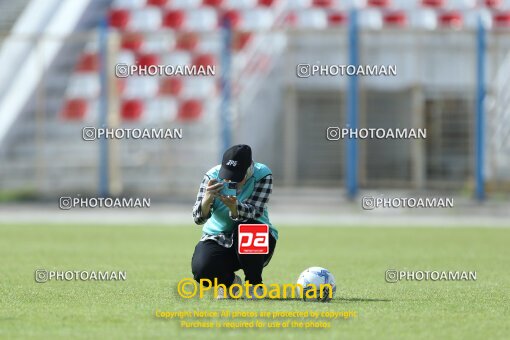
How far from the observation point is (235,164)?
8.16m

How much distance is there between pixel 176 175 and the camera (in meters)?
22.4

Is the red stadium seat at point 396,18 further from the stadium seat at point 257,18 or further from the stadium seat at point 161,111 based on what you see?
the stadium seat at point 161,111

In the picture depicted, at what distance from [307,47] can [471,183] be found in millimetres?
4024

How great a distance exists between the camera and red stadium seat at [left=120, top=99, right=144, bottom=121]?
22484mm

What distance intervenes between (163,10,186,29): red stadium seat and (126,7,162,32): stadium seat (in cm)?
15

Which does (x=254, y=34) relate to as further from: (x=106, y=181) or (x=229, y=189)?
(x=229, y=189)

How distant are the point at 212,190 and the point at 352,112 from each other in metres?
13.7

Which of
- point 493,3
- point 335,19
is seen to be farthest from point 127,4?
point 493,3

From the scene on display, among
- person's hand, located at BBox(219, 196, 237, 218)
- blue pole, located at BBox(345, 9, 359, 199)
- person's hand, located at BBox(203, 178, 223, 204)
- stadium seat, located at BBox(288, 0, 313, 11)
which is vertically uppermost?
stadium seat, located at BBox(288, 0, 313, 11)

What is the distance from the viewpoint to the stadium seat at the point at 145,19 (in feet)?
79.9

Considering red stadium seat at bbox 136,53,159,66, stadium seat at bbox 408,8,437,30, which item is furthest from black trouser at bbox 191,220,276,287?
stadium seat at bbox 408,8,437,30

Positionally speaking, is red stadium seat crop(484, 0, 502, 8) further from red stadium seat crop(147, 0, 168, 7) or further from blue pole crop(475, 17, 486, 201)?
red stadium seat crop(147, 0, 168, 7)

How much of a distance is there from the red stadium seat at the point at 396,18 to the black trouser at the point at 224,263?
1550 cm

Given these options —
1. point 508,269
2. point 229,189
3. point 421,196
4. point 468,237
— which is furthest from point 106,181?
point 229,189
